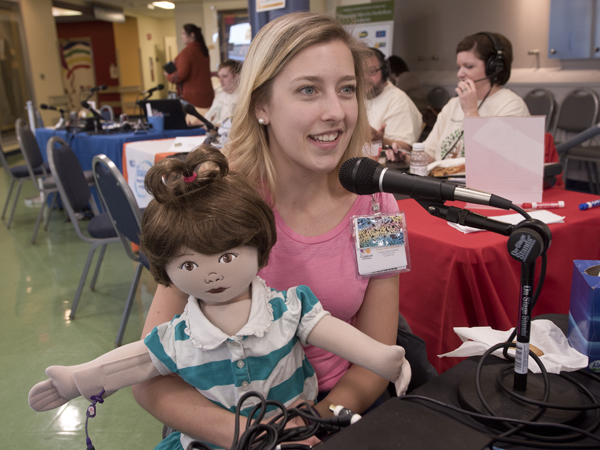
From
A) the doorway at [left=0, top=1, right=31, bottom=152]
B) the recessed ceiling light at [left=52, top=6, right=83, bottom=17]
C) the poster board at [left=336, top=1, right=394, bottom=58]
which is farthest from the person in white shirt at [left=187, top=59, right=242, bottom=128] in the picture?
the recessed ceiling light at [left=52, top=6, right=83, bottom=17]

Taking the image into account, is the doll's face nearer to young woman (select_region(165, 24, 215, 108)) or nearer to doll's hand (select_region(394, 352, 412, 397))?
doll's hand (select_region(394, 352, 412, 397))

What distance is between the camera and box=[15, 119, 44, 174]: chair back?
3.99 metres

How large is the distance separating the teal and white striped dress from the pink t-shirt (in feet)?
0.53

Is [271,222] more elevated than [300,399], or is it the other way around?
[271,222]

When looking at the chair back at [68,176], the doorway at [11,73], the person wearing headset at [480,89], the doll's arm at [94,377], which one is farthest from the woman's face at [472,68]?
the doorway at [11,73]

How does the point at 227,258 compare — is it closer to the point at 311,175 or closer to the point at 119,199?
the point at 311,175

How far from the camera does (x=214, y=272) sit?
75cm

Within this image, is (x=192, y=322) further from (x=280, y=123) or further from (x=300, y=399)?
(x=280, y=123)

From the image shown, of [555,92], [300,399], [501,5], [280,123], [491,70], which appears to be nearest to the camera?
[300,399]

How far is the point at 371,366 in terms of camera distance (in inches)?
29.5

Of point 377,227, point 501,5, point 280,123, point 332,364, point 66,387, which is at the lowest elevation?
point 332,364

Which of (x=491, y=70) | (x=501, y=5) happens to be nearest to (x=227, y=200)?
(x=491, y=70)

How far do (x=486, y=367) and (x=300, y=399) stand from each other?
33cm

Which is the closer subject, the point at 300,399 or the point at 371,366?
the point at 371,366
